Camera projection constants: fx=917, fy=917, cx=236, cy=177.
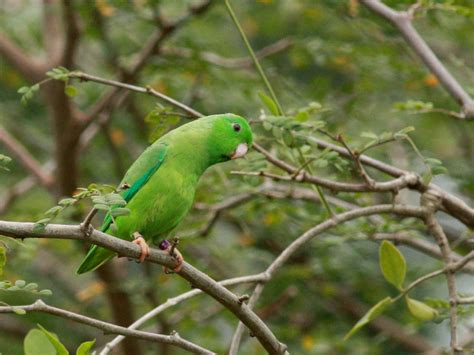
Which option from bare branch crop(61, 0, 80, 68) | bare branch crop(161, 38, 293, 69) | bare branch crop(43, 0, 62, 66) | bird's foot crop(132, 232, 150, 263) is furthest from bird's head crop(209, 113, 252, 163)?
bare branch crop(43, 0, 62, 66)

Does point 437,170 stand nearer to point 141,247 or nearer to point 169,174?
point 169,174

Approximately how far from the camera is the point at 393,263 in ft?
7.67

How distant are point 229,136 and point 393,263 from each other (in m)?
0.53

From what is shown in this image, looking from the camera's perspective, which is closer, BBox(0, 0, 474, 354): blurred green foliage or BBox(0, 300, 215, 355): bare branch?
BBox(0, 300, 215, 355): bare branch

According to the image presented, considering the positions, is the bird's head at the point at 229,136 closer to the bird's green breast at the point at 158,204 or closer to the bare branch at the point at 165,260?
the bird's green breast at the point at 158,204

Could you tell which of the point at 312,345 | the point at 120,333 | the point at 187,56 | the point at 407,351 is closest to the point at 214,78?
the point at 187,56

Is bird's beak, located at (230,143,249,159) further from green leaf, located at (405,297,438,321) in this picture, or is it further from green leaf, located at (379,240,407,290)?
green leaf, located at (405,297,438,321)

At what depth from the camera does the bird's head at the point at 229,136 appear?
2395 millimetres

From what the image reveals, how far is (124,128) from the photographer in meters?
5.16

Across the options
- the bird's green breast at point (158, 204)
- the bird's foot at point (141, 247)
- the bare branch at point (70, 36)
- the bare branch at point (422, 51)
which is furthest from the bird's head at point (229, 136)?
the bare branch at point (70, 36)

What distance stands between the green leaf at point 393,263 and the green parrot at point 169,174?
1.48ft

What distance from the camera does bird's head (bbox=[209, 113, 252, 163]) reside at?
2.39m

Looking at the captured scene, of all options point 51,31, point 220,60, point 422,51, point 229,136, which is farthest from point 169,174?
point 51,31

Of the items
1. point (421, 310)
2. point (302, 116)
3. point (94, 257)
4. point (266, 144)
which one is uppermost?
point (302, 116)
